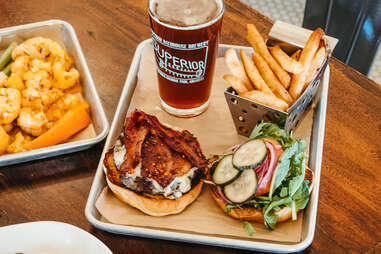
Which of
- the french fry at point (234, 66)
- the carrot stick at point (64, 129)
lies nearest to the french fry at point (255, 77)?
the french fry at point (234, 66)

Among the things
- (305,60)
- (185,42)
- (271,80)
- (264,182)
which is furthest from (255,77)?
(264,182)

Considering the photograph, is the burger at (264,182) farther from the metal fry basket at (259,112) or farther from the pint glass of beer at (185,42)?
the pint glass of beer at (185,42)

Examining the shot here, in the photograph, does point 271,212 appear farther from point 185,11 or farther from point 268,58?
point 185,11

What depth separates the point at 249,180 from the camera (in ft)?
4.52

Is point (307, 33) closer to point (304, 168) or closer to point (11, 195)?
point (304, 168)

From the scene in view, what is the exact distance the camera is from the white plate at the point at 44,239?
119cm

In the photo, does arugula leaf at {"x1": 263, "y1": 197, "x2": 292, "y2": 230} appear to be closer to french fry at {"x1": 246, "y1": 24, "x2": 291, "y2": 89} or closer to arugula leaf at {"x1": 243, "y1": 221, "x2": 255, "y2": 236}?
arugula leaf at {"x1": 243, "y1": 221, "x2": 255, "y2": 236}

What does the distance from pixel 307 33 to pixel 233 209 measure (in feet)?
2.91

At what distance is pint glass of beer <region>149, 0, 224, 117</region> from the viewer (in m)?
1.49

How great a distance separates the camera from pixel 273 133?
1.53 metres

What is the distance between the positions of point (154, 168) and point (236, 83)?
49cm

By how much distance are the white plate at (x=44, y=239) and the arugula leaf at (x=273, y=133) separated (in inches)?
31.9

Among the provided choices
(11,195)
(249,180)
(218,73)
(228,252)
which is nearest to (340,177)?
(249,180)

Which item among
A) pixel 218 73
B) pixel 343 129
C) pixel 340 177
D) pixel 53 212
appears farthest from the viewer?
pixel 218 73
